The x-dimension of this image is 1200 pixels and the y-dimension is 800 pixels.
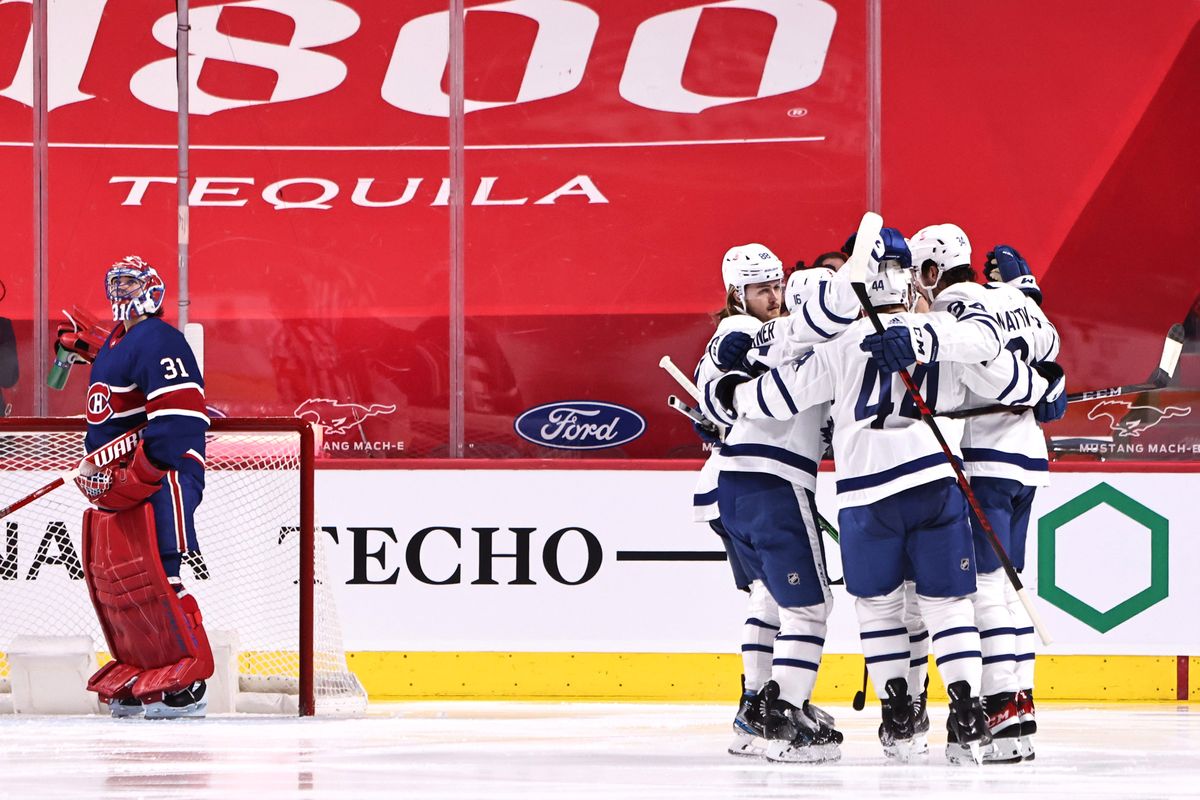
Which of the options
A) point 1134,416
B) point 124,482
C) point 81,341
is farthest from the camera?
point 1134,416

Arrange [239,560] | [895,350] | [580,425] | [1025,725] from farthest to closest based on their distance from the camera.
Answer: [580,425] < [239,560] < [1025,725] < [895,350]

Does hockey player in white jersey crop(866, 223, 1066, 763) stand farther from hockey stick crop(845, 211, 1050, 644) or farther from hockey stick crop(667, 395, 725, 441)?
hockey stick crop(667, 395, 725, 441)

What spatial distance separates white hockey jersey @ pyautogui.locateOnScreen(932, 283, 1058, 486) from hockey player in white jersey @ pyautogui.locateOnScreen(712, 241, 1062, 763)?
15 centimetres

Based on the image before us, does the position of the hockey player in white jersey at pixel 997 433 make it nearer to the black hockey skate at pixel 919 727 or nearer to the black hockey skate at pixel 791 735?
the black hockey skate at pixel 919 727

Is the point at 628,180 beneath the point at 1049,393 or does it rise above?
→ above

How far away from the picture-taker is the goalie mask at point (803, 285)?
406cm

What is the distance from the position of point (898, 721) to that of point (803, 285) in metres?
0.93

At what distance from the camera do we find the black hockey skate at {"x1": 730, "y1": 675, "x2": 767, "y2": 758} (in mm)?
4406

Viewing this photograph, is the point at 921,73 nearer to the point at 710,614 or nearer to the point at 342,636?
the point at 710,614

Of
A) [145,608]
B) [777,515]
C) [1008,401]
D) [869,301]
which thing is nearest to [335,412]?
[145,608]

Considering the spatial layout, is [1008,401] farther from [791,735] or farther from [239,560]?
[239,560]

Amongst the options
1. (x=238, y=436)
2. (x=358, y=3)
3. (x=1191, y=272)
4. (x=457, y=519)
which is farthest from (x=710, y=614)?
(x=358, y=3)

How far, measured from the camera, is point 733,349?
4.32 metres

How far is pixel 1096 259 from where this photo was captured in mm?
6652
